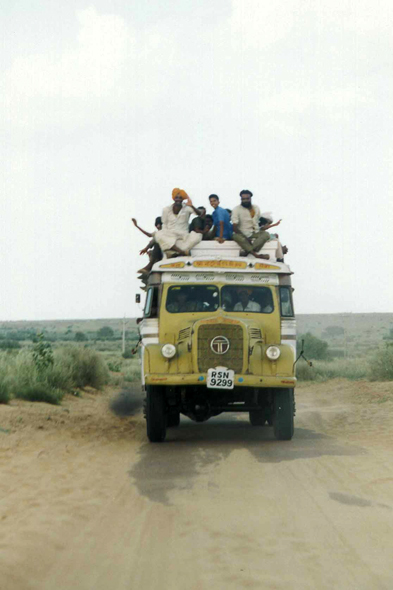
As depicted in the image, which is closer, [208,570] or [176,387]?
[208,570]

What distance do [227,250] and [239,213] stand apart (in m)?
0.80

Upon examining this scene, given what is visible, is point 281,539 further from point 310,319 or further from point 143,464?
point 310,319

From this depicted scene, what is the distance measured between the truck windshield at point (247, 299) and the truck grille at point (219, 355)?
40.9 inches

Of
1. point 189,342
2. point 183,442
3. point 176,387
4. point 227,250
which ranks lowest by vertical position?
point 183,442

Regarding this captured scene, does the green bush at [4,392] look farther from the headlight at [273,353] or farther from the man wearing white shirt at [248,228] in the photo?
the headlight at [273,353]

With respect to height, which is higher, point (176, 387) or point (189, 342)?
point (189, 342)

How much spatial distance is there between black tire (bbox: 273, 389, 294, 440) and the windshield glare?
1450 mm

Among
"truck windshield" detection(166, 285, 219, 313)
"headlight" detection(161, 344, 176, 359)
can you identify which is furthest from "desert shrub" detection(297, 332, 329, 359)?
"headlight" detection(161, 344, 176, 359)

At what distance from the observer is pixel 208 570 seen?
539 centimetres

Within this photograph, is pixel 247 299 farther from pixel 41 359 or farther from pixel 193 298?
pixel 41 359

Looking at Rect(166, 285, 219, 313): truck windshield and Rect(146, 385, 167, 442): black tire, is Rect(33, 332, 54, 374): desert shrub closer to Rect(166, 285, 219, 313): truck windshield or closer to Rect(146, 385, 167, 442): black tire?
Rect(146, 385, 167, 442): black tire

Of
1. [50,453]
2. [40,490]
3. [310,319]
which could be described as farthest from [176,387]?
[310,319]

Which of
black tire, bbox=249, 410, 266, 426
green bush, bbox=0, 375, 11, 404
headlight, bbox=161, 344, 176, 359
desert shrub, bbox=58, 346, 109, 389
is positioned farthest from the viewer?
desert shrub, bbox=58, 346, 109, 389

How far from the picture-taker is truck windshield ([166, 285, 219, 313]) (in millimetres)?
12812
